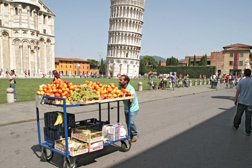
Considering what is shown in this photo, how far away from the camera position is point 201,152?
5.43 m

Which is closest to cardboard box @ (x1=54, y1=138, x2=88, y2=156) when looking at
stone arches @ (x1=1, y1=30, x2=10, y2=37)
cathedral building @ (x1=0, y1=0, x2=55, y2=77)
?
cathedral building @ (x1=0, y1=0, x2=55, y2=77)

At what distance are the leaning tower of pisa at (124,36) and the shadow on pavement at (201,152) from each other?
3212 inches

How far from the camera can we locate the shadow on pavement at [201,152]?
471 cm

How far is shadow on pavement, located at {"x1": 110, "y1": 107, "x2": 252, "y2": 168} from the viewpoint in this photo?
185 inches

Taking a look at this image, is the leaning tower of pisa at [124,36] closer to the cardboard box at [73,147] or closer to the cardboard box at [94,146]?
the cardboard box at [94,146]

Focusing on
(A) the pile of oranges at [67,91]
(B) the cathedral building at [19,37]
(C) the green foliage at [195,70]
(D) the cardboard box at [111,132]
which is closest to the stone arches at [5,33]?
(B) the cathedral building at [19,37]

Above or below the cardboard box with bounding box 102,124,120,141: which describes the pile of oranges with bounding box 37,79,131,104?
above

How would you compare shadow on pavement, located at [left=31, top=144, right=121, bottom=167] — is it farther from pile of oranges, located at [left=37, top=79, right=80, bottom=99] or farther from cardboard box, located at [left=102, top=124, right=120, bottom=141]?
pile of oranges, located at [left=37, top=79, right=80, bottom=99]

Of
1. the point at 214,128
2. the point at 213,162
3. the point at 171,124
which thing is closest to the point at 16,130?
the point at 171,124

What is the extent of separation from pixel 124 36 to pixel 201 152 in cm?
8576

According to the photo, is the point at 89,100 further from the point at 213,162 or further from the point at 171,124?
the point at 171,124

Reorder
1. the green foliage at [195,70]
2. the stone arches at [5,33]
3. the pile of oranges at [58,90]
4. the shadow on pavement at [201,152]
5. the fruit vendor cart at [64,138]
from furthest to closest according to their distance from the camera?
the green foliage at [195,70] < the stone arches at [5,33] < the shadow on pavement at [201,152] < the pile of oranges at [58,90] < the fruit vendor cart at [64,138]

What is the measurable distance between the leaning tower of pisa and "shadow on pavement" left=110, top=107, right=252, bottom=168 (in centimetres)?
8158

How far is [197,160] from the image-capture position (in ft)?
16.1
